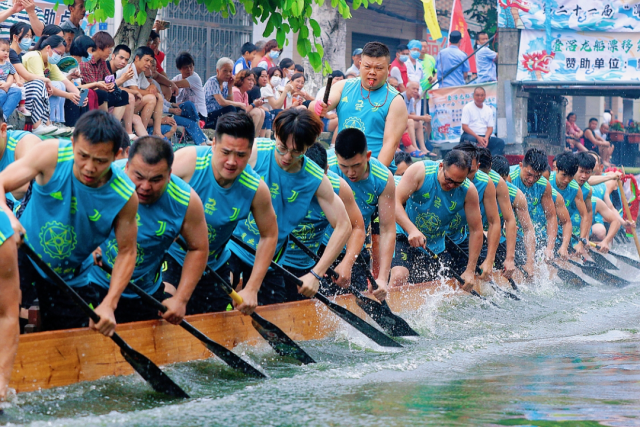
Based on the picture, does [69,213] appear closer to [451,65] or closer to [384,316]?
[384,316]

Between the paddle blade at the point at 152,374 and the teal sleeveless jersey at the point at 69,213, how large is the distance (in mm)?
567

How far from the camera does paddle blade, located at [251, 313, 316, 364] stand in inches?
227

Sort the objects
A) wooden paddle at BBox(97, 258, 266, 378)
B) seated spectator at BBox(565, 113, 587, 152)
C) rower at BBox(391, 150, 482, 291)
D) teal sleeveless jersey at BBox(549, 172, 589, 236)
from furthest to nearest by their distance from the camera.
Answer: seated spectator at BBox(565, 113, 587, 152) → teal sleeveless jersey at BBox(549, 172, 589, 236) → rower at BBox(391, 150, 482, 291) → wooden paddle at BBox(97, 258, 266, 378)

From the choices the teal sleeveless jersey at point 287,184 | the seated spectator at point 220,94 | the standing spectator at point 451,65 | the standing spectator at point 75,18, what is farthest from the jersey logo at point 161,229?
the standing spectator at point 451,65

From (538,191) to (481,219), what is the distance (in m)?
2.37

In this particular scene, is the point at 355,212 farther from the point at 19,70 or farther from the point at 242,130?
the point at 19,70

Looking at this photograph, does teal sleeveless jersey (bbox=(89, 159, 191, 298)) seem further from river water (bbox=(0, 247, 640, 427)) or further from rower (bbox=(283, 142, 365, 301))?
rower (bbox=(283, 142, 365, 301))

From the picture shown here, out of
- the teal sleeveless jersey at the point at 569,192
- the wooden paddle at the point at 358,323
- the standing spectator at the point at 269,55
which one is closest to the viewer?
the wooden paddle at the point at 358,323

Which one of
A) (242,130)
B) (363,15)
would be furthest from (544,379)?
(363,15)

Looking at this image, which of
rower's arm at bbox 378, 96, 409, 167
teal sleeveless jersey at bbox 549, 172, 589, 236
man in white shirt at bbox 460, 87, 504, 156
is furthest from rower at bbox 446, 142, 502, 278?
man in white shirt at bbox 460, 87, 504, 156

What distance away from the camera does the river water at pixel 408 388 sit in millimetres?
4312

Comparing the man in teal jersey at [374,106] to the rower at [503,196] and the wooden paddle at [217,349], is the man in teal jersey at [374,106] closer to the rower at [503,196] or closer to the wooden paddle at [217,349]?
the rower at [503,196]

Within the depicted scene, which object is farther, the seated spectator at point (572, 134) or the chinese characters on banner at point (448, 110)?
the seated spectator at point (572, 134)

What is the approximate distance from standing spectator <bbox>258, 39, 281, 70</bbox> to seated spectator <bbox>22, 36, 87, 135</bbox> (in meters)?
3.61
